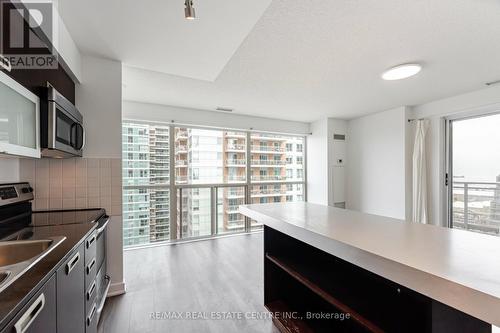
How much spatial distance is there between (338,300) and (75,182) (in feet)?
8.07

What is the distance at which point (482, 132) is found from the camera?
11.5ft

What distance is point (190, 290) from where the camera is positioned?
245 cm

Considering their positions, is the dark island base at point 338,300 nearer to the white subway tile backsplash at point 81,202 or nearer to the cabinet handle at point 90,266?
the cabinet handle at point 90,266

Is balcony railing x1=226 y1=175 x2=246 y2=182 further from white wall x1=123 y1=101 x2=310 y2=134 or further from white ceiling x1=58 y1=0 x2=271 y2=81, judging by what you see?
white ceiling x1=58 y1=0 x2=271 y2=81

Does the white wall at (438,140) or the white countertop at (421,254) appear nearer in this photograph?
the white countertop at (421,254)

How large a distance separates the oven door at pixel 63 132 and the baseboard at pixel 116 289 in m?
1.37

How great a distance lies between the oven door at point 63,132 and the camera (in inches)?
62.3

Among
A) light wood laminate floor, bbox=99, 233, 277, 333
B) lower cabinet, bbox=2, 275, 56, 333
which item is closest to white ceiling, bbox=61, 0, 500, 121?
lower cabinet, bbox=2, 275, 56, 333

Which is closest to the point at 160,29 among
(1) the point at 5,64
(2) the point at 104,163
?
(1) the point at 5,64

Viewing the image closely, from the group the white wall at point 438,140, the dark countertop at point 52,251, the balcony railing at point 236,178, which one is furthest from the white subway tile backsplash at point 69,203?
the white wall at point 438,140

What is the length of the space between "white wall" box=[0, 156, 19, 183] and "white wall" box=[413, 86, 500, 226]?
5585 millimetres

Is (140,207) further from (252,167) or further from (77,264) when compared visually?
(77,264)

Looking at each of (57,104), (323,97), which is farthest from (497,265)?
(323,97)

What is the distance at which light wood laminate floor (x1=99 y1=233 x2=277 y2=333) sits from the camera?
1.91m
